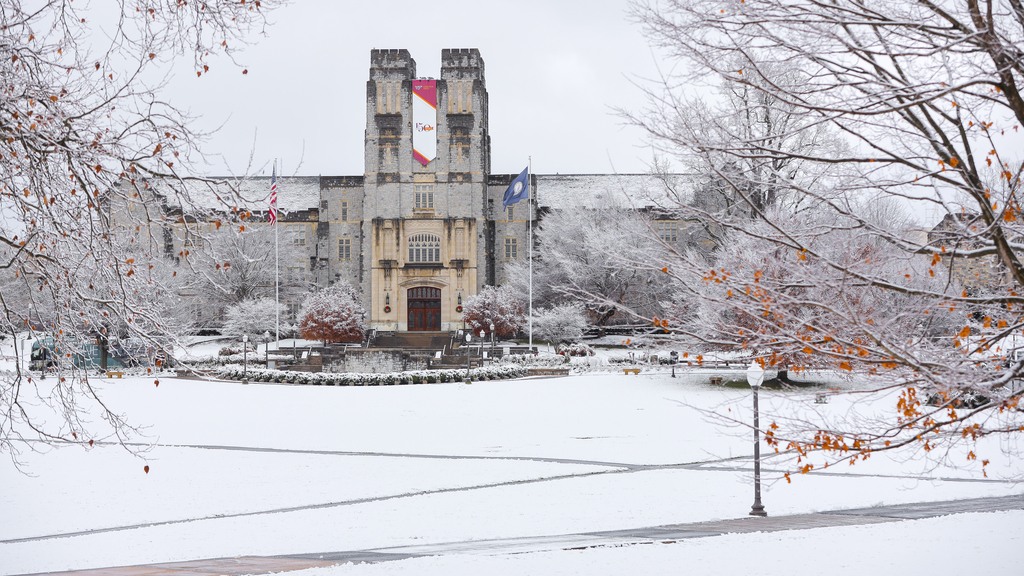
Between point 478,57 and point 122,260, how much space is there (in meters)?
50.9

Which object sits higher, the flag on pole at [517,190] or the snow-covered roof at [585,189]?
the snow-covered roof at [585,189]

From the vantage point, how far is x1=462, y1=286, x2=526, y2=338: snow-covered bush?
46219 mm

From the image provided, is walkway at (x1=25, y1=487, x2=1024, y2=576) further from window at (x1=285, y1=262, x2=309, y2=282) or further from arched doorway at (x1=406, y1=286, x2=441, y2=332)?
window at (x1=285, y1=262, x2=309, y2=282)

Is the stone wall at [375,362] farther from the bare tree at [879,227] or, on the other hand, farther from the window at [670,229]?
the bare tree at [879,227]

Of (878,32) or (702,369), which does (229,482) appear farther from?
(702,369)

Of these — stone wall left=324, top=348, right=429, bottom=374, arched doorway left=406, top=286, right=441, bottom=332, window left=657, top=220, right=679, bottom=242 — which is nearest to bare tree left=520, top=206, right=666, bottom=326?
window left=657, top=220, right=679, bottom=242

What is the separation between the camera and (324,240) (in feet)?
197

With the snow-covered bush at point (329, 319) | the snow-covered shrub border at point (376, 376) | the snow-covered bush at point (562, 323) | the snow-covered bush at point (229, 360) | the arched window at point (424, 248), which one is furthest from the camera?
the arched window at point (424, 248)

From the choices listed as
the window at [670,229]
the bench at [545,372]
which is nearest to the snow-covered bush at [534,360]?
the bench at [545,372]

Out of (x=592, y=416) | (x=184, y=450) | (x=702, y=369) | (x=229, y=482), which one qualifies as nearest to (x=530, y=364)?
(x=702, y=369)

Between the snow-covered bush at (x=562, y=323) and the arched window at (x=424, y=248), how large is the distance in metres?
13.0

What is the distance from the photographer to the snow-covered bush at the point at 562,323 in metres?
44.6

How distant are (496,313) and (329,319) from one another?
9276mm

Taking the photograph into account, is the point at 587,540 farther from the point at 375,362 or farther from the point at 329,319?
the point at 329,319
